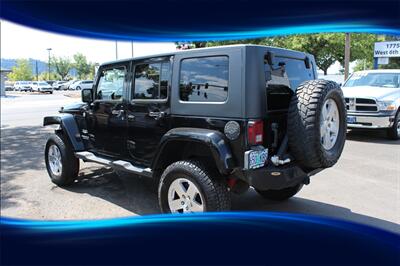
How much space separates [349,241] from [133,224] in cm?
215

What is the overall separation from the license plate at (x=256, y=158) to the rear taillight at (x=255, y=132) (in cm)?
9

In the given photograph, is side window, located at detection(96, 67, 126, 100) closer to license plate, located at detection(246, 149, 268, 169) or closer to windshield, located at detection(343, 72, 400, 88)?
license plate, located at detection(246, 149, 268, 169)

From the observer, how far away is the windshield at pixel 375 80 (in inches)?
392

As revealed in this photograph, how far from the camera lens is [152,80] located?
431 cm

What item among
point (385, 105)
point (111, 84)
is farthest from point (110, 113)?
point (385, 105)

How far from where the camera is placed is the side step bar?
4.27 m

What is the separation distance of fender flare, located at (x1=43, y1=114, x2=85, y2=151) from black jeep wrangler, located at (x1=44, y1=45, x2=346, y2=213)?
82 centimetres

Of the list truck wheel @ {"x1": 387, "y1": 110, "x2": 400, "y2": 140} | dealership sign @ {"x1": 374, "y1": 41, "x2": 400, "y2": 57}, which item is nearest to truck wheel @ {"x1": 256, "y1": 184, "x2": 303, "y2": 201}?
truck wheel @ {"x1": 387, "y1": 110, "x2": 400, "y2": 140}

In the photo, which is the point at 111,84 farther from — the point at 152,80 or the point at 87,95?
the point at 152,80

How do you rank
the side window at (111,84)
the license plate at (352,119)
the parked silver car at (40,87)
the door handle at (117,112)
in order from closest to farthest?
1. the door handle at (117,112)
2. the side window at (111,84)
3. the license plate at (352,119)
4. the parked silver car at (40,87)

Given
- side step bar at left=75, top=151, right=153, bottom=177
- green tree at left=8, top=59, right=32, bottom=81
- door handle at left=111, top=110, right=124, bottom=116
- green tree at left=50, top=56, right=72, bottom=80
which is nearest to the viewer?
green tree at left=50, top=56, right=72, bottom=80

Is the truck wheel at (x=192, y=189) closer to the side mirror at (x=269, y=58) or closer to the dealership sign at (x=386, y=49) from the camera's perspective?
the side mirror at (x=269, y=58)

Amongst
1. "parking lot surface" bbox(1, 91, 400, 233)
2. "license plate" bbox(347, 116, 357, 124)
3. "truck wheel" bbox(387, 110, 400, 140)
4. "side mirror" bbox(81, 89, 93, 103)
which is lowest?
"parking lot surface" bbox(1, 91, 400, 233)

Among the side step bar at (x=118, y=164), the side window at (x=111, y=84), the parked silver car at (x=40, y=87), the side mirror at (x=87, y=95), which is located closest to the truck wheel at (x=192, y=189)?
the side step bar at (x=118, y=164)
